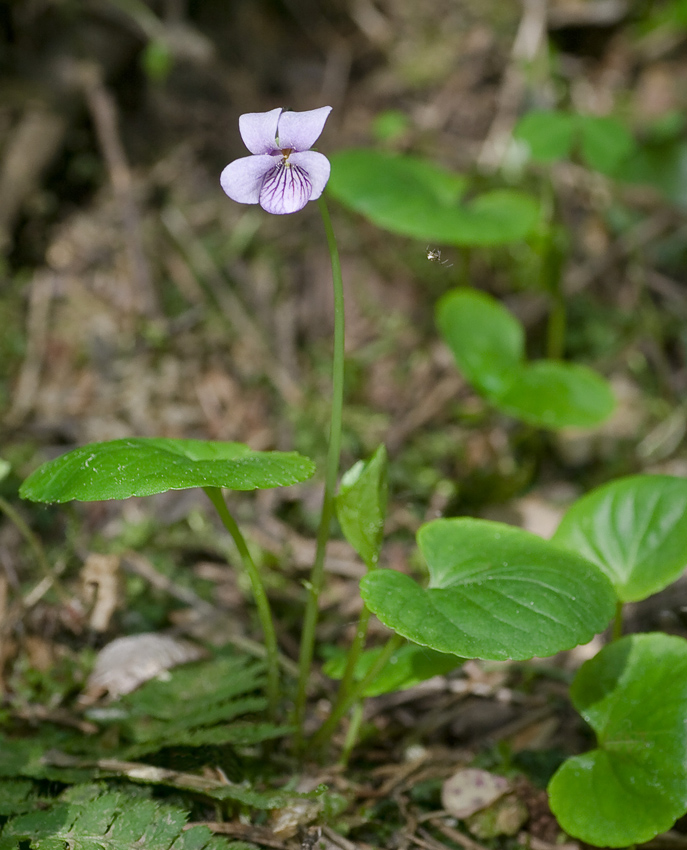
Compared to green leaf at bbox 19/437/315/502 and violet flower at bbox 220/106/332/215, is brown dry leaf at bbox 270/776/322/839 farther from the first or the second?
violet flower at bbox 220/106/332/215

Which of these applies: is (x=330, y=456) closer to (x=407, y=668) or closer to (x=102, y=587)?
(x=407, y=668)

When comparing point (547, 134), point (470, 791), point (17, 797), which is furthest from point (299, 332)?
point (17, 797)

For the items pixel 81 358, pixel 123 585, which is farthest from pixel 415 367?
pixel 123 585

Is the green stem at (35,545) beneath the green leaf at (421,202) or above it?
beneath

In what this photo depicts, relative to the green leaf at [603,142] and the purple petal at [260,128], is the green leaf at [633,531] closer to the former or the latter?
the purple petal at [260,128]

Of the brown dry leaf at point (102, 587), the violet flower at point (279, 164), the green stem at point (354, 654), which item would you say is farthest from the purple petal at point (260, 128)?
the brown dry leaf at point (102, 587)

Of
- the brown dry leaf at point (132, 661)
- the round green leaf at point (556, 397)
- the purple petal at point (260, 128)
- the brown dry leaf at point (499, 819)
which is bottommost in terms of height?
the brown dry leaf at point (499, 819)
